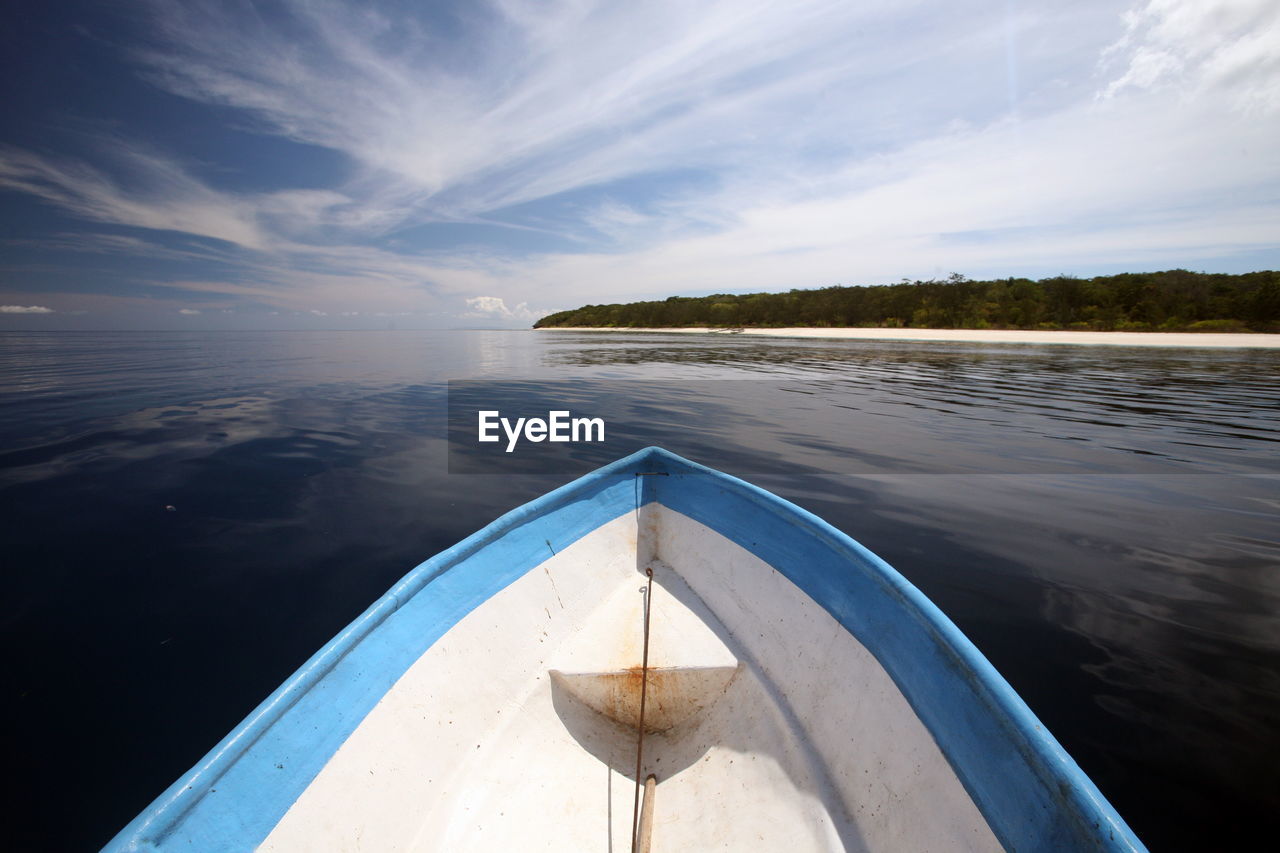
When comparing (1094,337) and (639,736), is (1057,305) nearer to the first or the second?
(1094,337)

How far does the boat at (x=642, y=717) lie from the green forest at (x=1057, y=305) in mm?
69441

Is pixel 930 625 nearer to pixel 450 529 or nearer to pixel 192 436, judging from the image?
pixel 450 529

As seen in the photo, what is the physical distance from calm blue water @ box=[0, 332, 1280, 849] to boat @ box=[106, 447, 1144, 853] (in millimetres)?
1774

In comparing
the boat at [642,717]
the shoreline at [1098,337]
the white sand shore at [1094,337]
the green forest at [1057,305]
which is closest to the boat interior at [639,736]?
the boat at [642,717]

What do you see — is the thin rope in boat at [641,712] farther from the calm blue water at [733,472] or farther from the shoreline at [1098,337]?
the shoreline at [1098,337]

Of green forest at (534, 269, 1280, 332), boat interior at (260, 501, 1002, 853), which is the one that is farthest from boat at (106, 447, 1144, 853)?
green forest at (534, 269, 1280, 332)

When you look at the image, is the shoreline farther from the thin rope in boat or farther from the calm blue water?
the thin rope in boat

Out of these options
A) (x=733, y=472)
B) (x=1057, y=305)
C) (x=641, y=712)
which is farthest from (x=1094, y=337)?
(x=641, y=712)

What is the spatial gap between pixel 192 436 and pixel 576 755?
476 inches

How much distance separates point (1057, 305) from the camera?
5500cm

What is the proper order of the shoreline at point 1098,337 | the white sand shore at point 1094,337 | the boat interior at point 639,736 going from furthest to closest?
the white sand shore at point 1094,337, the shoreline at point 1098,337, the boat interior at point 639,736

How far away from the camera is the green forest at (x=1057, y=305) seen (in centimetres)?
4662

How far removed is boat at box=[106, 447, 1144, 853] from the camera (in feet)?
5.43

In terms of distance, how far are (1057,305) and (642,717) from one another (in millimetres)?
74101
